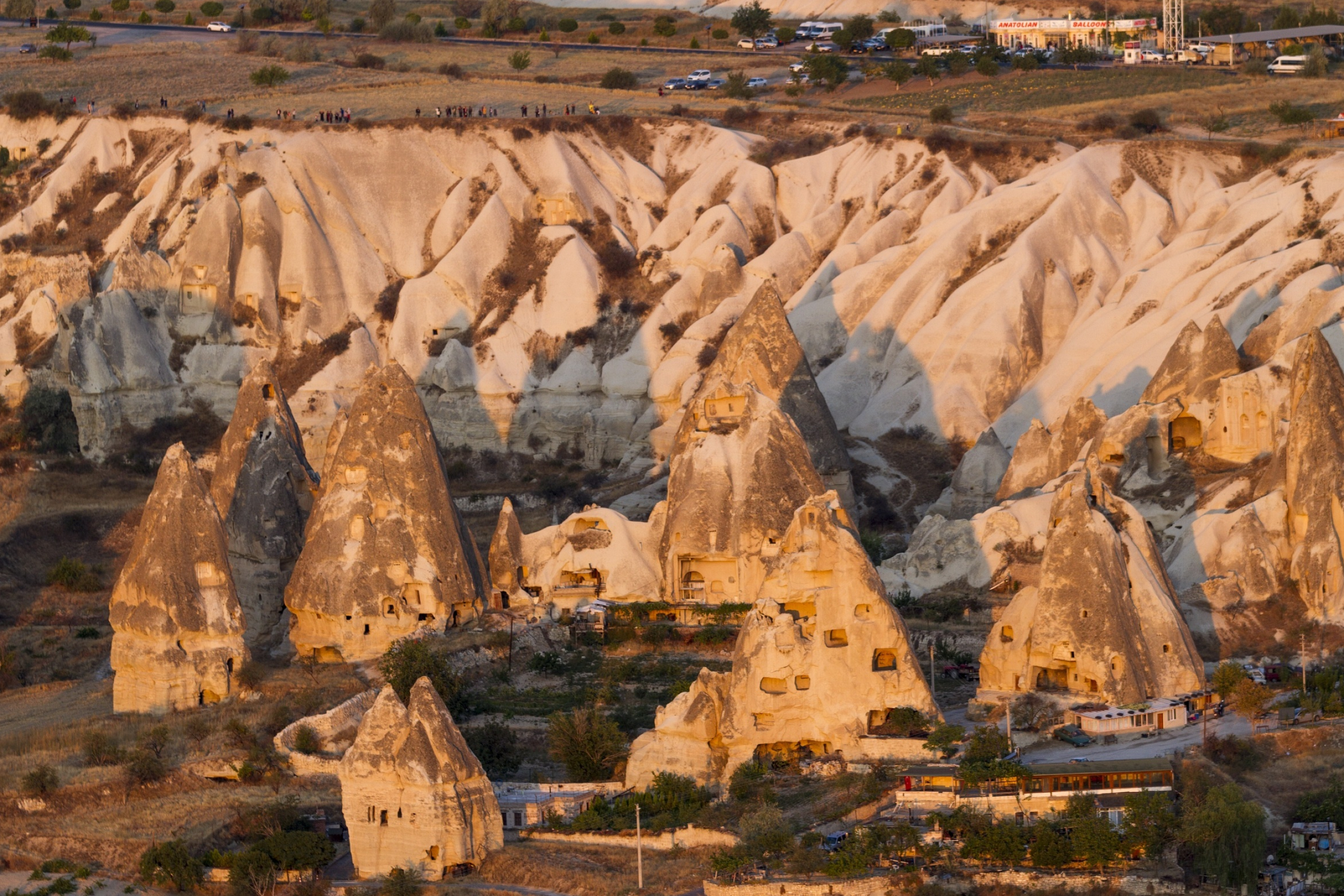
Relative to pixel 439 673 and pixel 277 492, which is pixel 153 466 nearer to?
pixel 277 492

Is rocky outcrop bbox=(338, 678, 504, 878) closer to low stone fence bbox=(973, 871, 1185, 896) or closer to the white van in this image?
low stone fence bbox=(973, 871, 1185, 896)

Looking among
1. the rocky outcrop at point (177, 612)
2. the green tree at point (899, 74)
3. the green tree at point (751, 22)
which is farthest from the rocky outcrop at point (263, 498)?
the green tree at point (751, 22)

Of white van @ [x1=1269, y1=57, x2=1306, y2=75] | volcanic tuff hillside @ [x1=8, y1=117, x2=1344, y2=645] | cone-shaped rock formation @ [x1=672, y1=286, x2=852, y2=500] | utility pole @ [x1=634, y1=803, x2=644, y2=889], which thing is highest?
white van @ [x1=1269, y1=57, x2=1306, y2=75]

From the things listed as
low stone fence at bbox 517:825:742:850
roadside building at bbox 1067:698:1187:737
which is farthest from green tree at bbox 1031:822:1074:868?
roadside building at bbox 1067:698:1187:737

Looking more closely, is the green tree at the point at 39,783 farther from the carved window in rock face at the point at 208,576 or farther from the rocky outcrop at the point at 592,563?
the rocky outcrop at the point at 592,563

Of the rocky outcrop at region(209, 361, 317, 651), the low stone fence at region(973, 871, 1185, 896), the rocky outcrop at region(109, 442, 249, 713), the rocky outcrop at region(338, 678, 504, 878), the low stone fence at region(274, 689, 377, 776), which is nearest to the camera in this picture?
the low stone fence at region(973, 871, 1185, 896)

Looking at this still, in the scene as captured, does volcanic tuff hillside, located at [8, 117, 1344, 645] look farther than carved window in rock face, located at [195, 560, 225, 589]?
Yes

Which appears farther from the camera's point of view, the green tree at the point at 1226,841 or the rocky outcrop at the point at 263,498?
the rocky outcrop at the point at 263,498

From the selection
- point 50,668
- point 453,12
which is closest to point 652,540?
point 50,668
